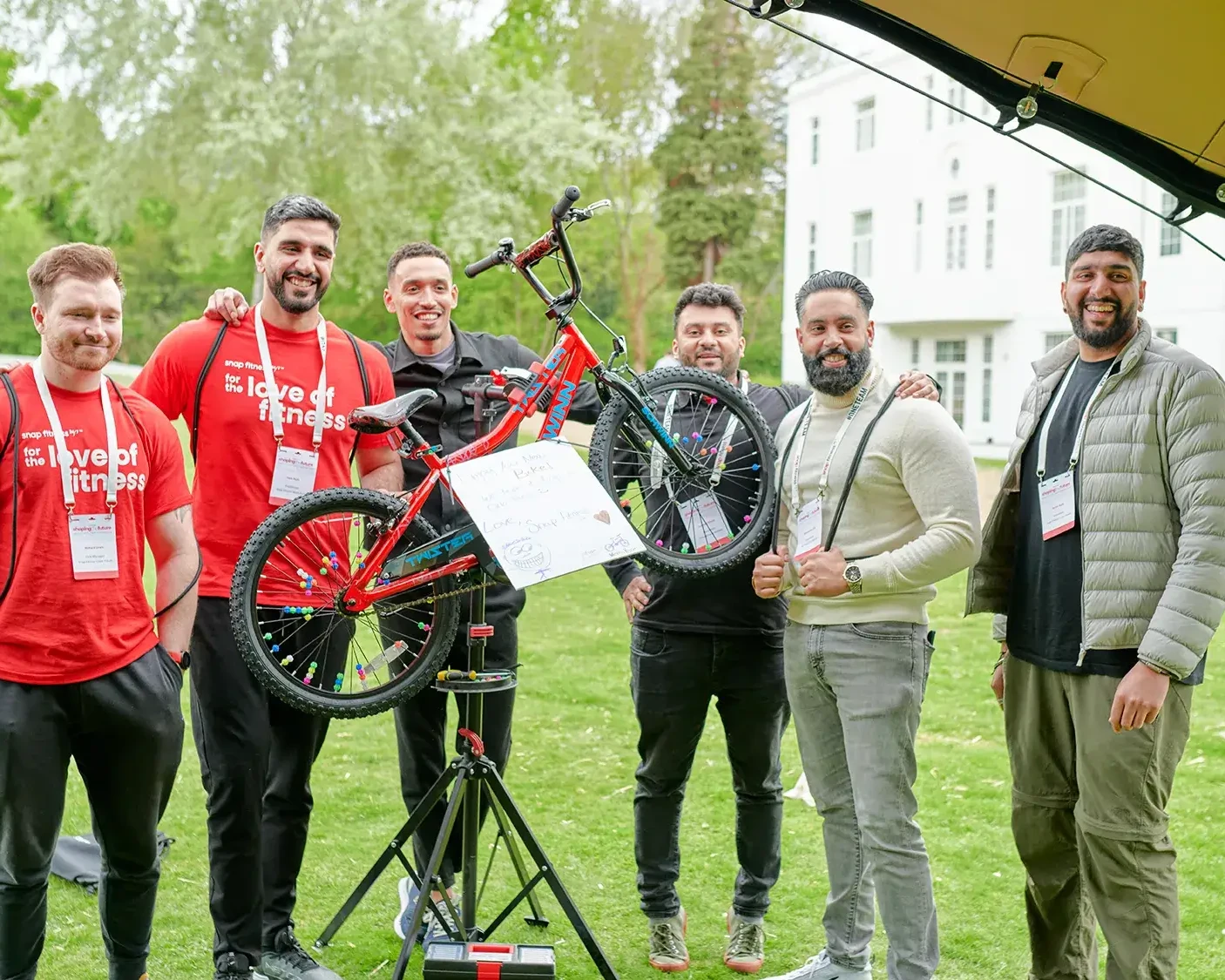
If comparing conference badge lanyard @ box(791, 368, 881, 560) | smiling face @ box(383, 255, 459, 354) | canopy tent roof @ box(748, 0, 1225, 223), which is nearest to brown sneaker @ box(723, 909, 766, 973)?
conference badge lanyard @ box(791, 368, 881, 560)

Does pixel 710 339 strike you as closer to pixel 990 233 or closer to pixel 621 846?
pixel 621 846

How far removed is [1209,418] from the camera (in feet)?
10.0

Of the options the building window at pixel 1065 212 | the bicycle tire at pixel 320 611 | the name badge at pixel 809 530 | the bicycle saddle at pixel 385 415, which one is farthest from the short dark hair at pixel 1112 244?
the building window at pixel 1065 212

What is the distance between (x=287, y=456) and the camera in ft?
11.5

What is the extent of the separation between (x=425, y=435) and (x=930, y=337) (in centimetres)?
2374

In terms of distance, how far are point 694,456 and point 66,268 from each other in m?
1.85

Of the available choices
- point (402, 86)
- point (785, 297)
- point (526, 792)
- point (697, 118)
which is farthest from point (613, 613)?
point (697, 118)

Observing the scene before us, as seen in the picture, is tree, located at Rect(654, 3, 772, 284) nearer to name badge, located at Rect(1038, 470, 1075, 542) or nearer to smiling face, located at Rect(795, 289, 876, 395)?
smiling face, located at Rect(795, 289, 876, 395)

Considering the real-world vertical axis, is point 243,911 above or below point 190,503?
below

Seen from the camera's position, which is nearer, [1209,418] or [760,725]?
[1209,418]

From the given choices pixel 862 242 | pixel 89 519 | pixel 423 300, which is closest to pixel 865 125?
pixel 862 242

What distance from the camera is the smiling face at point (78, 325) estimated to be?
2.98 meters

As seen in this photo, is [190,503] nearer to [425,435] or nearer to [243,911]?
[425,435]

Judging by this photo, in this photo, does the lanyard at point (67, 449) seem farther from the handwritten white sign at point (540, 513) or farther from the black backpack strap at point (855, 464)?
the black backpack strap at point (855, 464)
